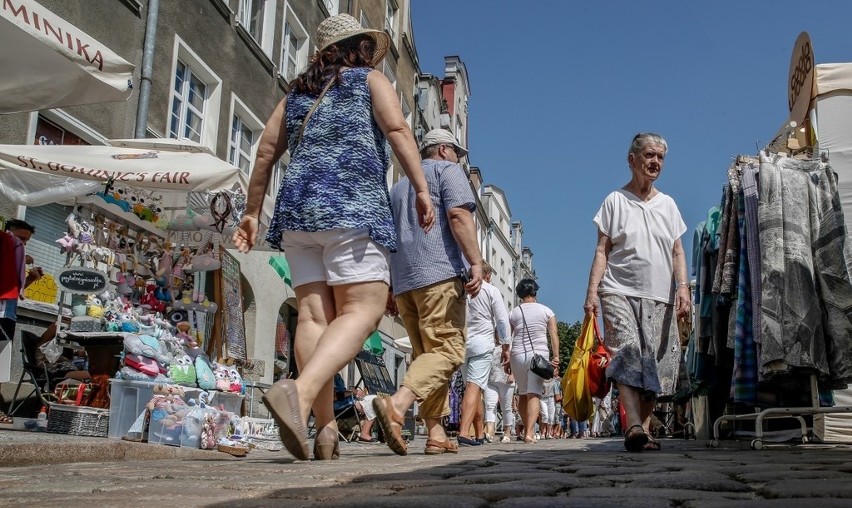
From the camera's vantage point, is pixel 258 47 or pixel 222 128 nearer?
pixel 222 128

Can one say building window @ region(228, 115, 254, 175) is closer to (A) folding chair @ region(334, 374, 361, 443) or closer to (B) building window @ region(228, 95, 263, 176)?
(B) building window @ region(228, 95, 263, 176)

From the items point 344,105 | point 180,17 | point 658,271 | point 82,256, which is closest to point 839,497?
point 344,105

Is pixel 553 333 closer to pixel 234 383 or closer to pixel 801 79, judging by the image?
pixel 234 383

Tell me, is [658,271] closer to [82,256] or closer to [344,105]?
[344,105]

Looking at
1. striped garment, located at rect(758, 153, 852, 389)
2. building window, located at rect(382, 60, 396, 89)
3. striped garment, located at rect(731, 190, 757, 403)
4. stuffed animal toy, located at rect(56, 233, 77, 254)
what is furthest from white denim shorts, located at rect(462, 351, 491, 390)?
building window, located at rect(382, 60, 396, 89)

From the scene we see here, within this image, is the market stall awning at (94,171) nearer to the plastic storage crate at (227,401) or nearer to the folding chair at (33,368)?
the folding chair at (33,368)

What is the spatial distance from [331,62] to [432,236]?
1.43 meters

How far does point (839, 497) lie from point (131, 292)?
8230 mm

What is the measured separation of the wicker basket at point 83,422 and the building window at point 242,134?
934 centimetres

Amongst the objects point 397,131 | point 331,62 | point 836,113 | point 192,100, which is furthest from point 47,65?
point 192,100

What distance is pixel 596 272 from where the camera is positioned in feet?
20.1

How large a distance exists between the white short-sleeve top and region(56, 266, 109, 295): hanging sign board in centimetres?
462

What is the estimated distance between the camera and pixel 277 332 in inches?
723

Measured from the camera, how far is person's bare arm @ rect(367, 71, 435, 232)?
4.45m
